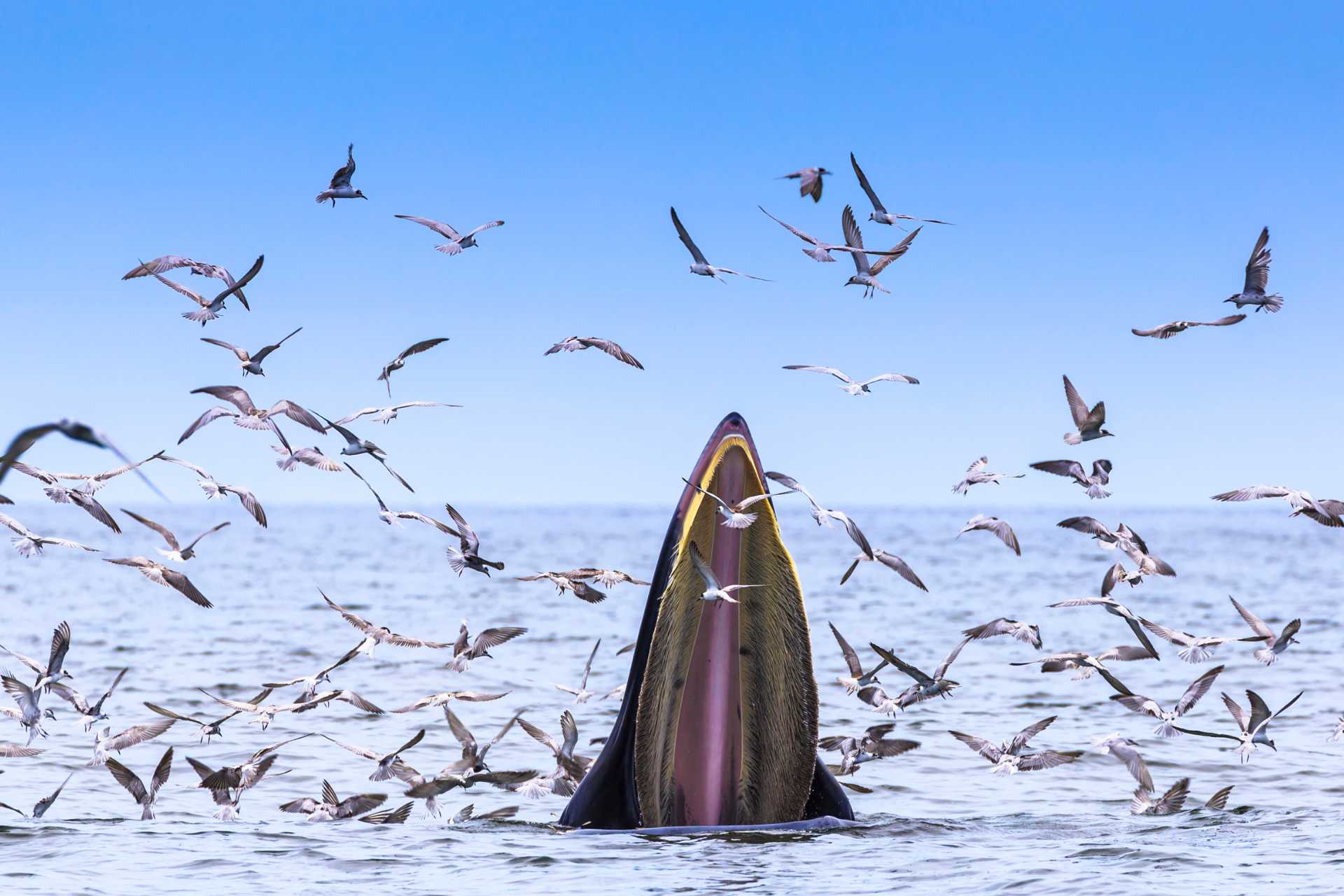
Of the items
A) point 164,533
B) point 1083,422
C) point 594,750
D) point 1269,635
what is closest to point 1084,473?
point 1083,422

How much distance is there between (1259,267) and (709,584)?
762 centimetres

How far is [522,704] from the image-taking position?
18.2m

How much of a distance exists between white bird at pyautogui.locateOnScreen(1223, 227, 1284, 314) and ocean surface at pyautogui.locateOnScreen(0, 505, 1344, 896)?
3.96 m

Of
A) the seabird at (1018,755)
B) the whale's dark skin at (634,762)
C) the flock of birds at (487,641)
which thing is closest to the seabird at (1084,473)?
the flock of birds at (487,641)

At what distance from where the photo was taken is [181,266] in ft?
40.9

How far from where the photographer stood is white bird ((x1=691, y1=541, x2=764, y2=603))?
7727 millimetres

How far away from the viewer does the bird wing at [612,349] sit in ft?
42.9

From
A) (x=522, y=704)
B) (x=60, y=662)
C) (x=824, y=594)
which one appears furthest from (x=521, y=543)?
(x=60, y=662)

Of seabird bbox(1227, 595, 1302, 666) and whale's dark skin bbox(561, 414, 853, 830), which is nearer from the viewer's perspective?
whale's dark skin bbox(561, 414, 853, 830)

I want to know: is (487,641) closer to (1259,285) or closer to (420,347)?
(420,347)

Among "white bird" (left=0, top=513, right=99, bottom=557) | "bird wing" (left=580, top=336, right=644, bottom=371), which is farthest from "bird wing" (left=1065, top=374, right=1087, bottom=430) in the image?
"white bird" (left=0, top=513, right=99, bottom=557)

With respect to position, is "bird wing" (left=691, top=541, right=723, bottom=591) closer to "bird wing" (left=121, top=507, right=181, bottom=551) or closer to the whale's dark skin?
the whale's dark skin

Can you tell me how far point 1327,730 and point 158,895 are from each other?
1196 centimetres

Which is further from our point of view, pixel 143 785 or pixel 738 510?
pixel 143 785
